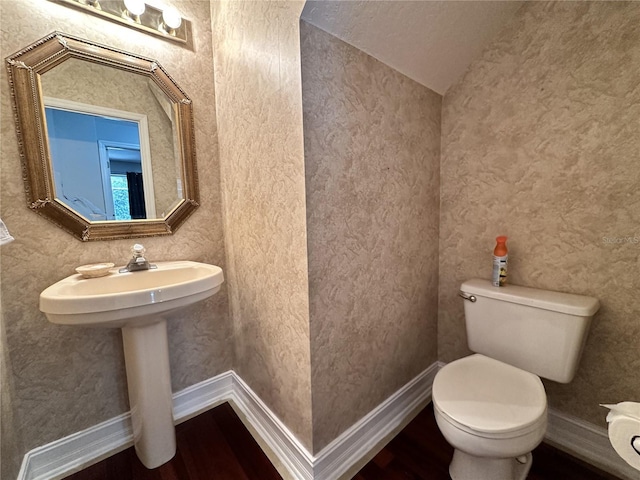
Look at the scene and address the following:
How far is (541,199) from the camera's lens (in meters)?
1.13

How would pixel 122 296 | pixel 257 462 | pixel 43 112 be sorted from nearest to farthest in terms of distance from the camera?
pixel 122 296 < pixel 43 112 < pixel 257 462

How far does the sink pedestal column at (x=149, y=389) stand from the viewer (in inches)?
42.3

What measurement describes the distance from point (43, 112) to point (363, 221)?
1.34m

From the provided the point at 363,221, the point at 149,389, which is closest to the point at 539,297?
the point at 363,221

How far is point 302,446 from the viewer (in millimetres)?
1032

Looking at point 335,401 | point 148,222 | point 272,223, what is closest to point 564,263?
point 335,401

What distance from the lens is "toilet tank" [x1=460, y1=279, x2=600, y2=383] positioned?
0.98 metres

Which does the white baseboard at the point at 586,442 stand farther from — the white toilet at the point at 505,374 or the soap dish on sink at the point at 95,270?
the soap dish on sink at the point at 95,270

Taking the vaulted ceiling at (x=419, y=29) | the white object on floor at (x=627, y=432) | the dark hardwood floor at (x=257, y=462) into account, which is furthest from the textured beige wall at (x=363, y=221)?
the white object on floor at (x=627, y=432)

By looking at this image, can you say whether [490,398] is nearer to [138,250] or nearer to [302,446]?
[302,446]

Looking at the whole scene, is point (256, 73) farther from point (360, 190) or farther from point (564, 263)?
point (564, 263)

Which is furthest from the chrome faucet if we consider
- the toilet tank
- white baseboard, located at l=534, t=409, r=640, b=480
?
white baseboard, located at l=534, t=409, r=640, b=480

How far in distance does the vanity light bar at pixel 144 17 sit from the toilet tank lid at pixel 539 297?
1.86 meters

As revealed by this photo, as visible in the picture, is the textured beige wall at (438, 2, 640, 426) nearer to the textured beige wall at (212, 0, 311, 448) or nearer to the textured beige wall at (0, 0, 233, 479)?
the textured beige wall at (212, 0, 311, 448)
